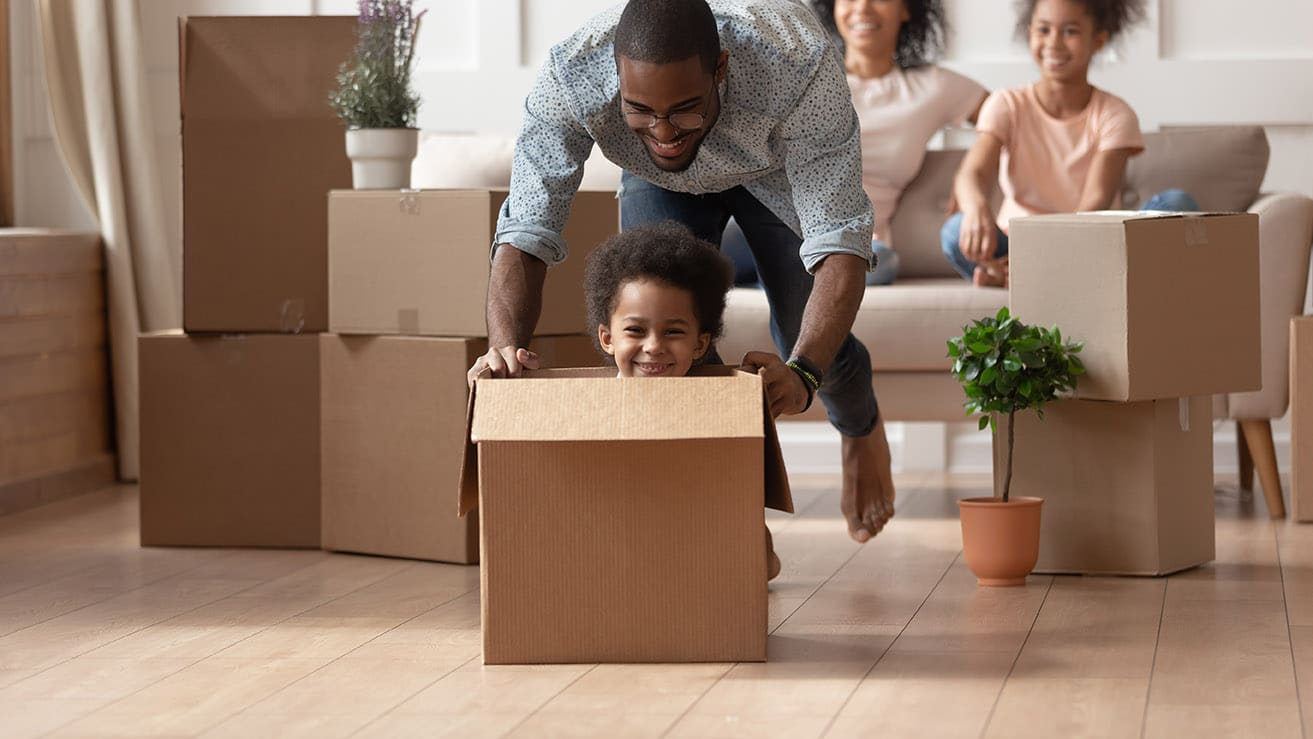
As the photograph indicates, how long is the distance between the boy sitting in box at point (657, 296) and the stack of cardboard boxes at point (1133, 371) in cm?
67

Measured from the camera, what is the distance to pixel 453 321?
105 inches

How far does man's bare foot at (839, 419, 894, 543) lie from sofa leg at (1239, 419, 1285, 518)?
2.89 ft

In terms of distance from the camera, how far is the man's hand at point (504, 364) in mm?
1861

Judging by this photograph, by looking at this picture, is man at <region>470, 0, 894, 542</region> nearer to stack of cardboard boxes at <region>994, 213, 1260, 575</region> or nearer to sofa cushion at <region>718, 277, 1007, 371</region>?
stack of cardboard boxes at <region>994, 213, 1260, 575</region>

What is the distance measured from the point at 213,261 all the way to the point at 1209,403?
5.61 ft

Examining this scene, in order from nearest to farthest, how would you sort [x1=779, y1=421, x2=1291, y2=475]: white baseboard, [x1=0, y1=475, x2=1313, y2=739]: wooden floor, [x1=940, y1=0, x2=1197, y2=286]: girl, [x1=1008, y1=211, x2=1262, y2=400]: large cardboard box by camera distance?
1. [x1=0, y1=475, x2=1313, y2=739]: wooden floor
2. [x1=1008, y1=211, x2=1262, y2=400]: large cardboard box
3. [x1=940, y1=0, x2=1197, y2=286]: girl
4. [x1=779, y1=421, x2=1291, y2=475]: white baseboard

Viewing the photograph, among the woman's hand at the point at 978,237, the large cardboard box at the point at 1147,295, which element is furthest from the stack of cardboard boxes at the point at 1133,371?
the woman's hand at the point at 978,237

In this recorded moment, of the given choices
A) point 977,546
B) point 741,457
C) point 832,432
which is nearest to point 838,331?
point 741,457

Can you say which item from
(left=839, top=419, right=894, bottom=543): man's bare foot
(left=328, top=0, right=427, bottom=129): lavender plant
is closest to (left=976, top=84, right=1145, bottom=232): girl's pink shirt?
(left=839, top=419, right=894, bottom=543): man's bare foot

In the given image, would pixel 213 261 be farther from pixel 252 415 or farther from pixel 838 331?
pixel 838 331

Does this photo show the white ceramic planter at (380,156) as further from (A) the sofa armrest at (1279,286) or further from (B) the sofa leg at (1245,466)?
(B) the sofa leg at (1245,466)

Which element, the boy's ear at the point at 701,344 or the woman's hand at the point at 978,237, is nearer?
the boy's ear at the point at 701,344

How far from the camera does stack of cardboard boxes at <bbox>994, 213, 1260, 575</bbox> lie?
238cm

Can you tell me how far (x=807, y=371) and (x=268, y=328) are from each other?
131 cm
